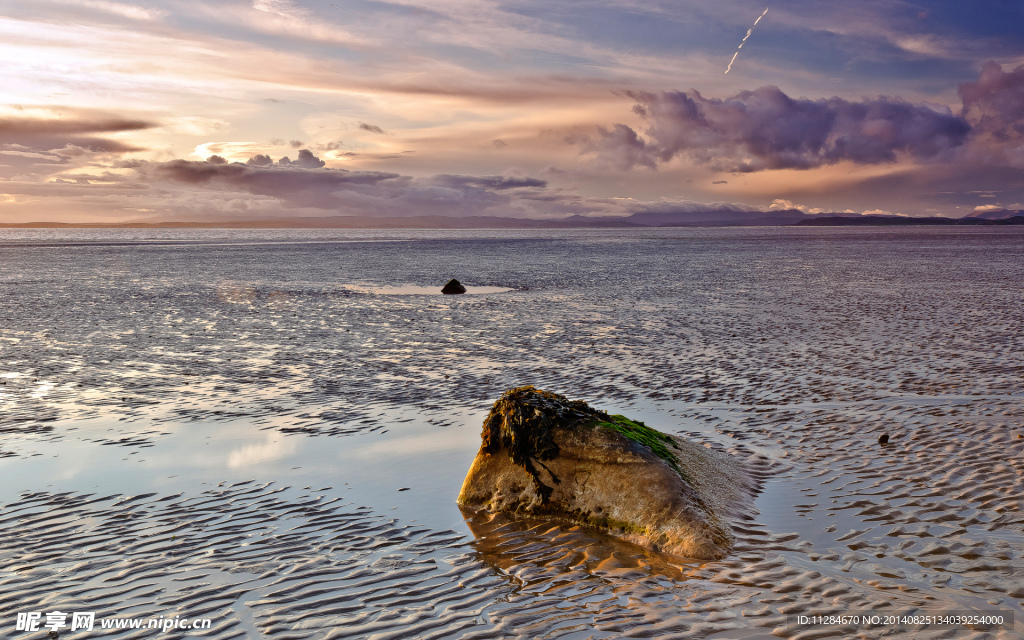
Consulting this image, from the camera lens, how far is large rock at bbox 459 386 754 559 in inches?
299

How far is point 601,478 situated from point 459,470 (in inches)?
98.5

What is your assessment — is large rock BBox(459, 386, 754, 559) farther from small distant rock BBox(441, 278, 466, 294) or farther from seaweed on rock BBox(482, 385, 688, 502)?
small distant rock BBox(441, 278, 466, 294)

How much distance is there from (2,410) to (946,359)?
19685mm

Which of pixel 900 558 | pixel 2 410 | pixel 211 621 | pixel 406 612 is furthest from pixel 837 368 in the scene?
pixel 2 410

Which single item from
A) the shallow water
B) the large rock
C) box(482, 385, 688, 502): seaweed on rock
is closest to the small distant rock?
the shallow water

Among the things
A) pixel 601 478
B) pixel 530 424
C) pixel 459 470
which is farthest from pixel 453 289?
pixel 601 478

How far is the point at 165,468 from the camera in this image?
32.6 ft

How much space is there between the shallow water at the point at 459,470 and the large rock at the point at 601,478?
306 millimetres

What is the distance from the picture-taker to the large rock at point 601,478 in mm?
7591

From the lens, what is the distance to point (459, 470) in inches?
394

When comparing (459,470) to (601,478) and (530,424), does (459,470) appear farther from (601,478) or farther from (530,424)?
(601,478)

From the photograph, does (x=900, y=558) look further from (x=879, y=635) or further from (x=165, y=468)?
(x=165, y=468)

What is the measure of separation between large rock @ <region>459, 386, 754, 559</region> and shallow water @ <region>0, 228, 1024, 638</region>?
31 cm

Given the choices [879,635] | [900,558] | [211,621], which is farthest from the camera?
[900,558]
